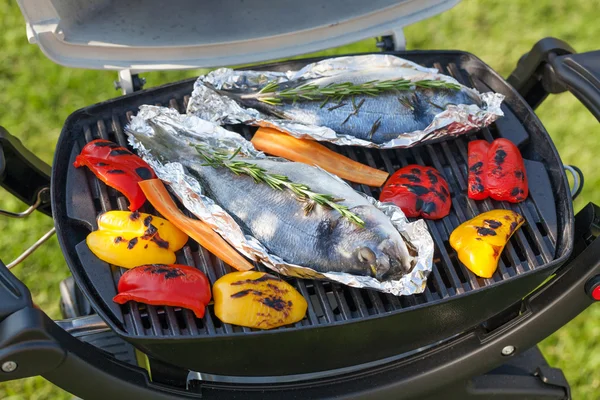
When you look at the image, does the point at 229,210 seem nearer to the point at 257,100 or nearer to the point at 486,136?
the point at 257,100

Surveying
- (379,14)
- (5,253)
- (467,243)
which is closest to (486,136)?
(467,243)

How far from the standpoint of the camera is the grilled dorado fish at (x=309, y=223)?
6.10 feet

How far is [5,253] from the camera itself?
3.43m

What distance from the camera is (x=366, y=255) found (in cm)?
184

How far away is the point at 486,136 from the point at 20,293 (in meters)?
1.47

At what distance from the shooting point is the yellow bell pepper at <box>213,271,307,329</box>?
1812 millimetres

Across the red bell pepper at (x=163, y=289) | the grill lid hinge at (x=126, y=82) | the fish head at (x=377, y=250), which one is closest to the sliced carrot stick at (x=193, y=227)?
the red bell pepper at (x=163, y=289)

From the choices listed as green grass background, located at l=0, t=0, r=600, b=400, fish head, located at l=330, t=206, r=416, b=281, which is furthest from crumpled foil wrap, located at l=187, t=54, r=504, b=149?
green grass background, located at l=0, t=0, r=600, b=400

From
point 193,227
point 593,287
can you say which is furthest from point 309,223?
point 593,287

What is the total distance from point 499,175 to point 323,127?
0.55 m

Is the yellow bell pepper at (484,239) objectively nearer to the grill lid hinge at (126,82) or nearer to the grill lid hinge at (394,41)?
the grill lid hinge at (394,41)

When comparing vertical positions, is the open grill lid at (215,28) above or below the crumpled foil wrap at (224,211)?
above

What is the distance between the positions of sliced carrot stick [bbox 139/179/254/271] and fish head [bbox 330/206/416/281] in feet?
0.96

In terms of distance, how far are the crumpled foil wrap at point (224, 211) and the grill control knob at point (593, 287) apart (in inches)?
19.6
